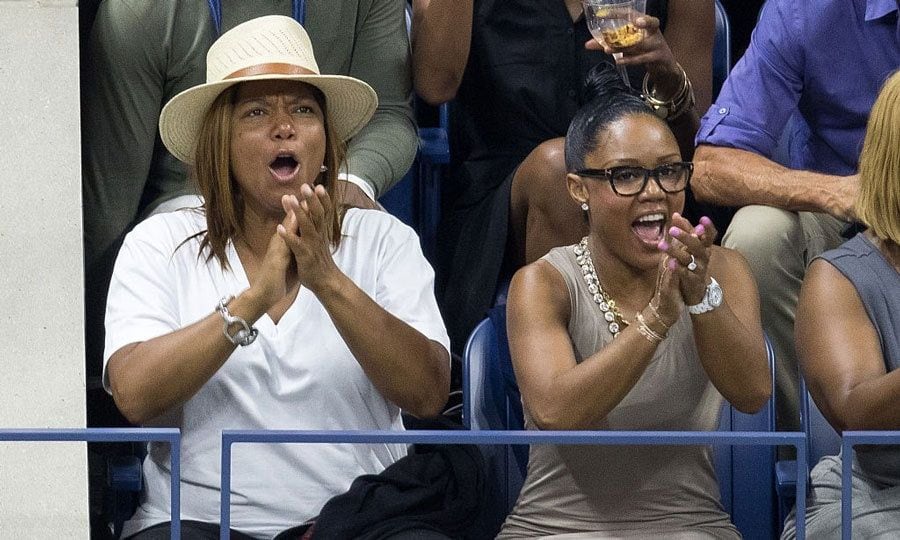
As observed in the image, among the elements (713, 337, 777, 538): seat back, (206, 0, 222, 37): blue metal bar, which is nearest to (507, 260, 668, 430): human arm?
(713, 337, 777, 538): seat back

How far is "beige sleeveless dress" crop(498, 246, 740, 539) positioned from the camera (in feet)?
10.4

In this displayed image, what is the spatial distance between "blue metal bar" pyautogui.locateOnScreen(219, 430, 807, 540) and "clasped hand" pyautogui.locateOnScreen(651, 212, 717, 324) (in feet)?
1.05

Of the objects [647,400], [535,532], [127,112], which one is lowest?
[535,532]

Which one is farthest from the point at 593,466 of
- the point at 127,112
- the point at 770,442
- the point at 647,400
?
the point at 127,112

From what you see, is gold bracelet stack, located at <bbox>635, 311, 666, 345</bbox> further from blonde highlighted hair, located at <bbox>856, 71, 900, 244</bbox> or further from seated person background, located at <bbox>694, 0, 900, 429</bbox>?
seated person background, located at <bbox>694, 0, 900, 429</bbox>

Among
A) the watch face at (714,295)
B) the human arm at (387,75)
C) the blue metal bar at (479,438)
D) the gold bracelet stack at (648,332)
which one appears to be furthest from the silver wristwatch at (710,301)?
the human arm at (387,75)

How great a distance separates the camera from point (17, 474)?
3.32 m

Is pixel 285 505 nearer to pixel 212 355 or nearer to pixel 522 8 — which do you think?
pixel 212 355

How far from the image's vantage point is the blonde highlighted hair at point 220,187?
10.9 feet

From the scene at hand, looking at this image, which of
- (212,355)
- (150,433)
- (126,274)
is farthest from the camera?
(126,274)

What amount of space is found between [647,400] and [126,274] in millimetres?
988

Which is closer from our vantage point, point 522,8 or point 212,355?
point 212,355

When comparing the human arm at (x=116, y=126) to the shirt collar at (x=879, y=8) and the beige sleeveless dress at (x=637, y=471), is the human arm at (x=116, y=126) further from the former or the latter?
the shirt collar at (x=879, y=8)

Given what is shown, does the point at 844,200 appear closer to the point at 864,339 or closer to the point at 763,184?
the point at 763,184
